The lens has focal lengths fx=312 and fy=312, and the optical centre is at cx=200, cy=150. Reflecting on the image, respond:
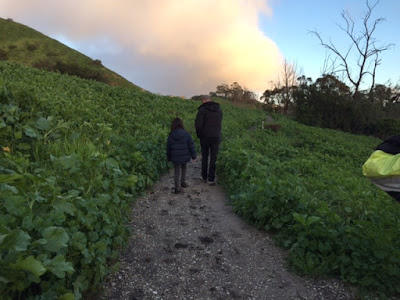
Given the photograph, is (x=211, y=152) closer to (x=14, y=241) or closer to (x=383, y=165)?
(x=383, y=165)

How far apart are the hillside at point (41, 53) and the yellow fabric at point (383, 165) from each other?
32846 millimetres

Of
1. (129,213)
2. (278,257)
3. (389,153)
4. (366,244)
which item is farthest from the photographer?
(129,213)

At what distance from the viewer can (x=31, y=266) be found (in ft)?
6.78

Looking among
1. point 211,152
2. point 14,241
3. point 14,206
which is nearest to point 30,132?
point 14,206

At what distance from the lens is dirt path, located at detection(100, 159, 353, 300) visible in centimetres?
337

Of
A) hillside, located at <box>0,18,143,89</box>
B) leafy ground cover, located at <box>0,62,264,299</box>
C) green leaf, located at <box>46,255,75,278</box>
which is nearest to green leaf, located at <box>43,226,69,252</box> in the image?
leafy ground cover, located at <box>0,62,264,299</box>

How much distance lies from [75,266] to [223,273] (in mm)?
1696

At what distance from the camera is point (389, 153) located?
3.09 metres

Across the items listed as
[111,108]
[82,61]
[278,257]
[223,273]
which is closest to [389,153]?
[278,257]

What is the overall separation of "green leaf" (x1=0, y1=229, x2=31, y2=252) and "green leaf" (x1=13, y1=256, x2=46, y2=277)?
9 centimetres

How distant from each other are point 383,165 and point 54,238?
9.82 ft

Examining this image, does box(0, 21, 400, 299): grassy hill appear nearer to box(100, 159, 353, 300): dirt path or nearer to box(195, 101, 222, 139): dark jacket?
box(100, 159, 353, 300): dirt path

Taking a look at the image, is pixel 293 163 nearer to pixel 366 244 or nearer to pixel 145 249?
pixel 366 244

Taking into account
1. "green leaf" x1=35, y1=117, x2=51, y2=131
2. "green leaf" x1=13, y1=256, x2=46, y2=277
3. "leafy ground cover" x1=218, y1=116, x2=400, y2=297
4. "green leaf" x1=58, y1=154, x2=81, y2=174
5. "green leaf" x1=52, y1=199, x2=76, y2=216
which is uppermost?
"green leaf" x1=35, y1=117, x2=51, y2=131
